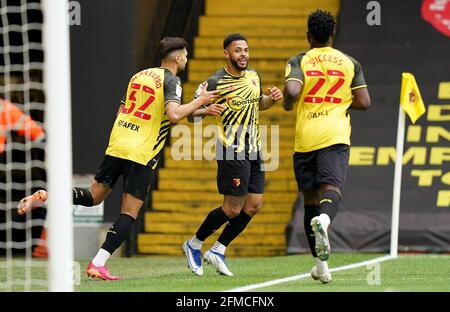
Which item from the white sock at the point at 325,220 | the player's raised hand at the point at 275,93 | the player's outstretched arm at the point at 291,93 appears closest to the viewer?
the white sock at the point at 325,220

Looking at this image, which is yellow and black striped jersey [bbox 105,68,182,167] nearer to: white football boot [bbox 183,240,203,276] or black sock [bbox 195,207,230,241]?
black sock [bbox 195,207,230,241]

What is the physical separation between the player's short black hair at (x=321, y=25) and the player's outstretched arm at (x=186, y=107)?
112cm

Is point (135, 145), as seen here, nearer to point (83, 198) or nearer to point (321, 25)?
point (83, 198)

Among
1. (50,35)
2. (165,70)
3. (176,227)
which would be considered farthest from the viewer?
(176,227)

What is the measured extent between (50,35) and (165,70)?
3784 mm

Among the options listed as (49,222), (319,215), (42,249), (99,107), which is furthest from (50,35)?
(99,107)

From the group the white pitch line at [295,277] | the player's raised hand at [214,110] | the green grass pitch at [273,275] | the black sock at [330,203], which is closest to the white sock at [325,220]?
the black sock at [330,203]

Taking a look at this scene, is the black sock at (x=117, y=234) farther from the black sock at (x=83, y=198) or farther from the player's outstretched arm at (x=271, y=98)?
the player's outstretched arm at (x=271, y=98)

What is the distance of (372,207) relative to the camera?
52.4 feet

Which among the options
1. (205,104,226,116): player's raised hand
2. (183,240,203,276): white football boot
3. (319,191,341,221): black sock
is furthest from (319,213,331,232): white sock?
(183,240,203,276): white football boot

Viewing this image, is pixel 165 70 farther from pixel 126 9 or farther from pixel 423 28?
pixel 423 28

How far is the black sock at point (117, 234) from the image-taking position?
36.8 feet

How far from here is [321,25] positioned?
10.5 meters

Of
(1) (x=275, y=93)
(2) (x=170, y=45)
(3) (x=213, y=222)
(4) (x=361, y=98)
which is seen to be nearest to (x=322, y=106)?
(4) (x=361, y=98)
